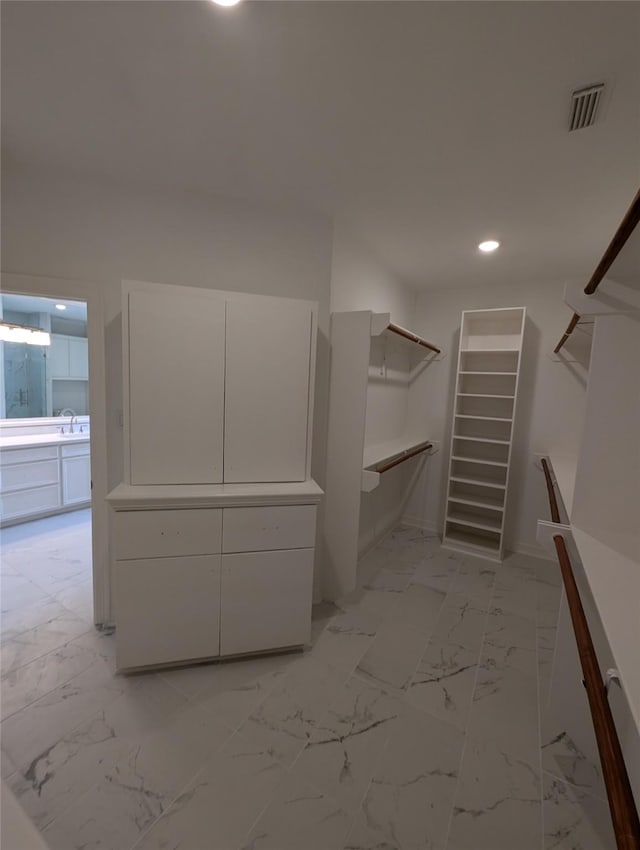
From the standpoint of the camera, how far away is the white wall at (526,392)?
10.9 feet

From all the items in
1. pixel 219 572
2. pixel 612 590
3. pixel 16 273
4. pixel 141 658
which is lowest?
pixel 141 658

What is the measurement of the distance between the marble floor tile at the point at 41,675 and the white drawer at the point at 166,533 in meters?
0.76

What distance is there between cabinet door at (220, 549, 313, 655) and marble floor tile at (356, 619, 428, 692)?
0.40 metres

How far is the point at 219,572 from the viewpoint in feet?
6.43

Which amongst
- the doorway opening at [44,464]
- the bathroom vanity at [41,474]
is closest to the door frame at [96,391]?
the doorway opening at [44,464]

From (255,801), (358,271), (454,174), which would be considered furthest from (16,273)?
(255,801)

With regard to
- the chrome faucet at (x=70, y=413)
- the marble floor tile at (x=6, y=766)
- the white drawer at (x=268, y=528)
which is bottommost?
the marble floor tile at (x=6, y=766)

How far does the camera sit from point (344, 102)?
1405 mm

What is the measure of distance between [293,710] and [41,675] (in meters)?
1.36

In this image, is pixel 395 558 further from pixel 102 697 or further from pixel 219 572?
pixel 102 697

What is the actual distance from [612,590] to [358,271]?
8.08 feet

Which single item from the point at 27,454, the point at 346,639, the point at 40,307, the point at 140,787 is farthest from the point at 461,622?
the point at 40,307

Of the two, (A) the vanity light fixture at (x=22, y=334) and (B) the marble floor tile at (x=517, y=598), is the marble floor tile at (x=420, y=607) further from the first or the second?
(A) the vanity light fixture at (x=22, y=334)

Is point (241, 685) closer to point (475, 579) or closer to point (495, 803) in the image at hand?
point (495, 803)
